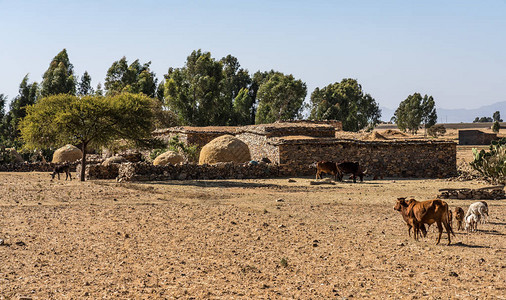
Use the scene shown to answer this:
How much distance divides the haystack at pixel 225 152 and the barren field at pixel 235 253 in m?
A: 14.6

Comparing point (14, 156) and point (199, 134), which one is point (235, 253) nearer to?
point (199, 134)

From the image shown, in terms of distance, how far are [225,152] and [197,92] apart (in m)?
36.9

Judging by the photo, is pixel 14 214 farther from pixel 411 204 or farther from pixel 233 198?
pixel 411 204

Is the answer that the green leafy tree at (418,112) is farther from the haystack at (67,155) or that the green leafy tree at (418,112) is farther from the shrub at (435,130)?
the haystack at (67,155)

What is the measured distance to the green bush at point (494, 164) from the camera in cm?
2558

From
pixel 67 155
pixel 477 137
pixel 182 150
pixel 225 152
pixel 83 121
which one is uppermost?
pixel 477 137

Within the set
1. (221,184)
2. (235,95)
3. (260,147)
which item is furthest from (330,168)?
(235,95)

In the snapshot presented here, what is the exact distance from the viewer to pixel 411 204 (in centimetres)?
1193

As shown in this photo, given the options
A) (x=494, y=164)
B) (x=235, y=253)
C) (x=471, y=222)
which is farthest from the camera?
(x=494, y=164)

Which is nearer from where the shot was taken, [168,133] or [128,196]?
[128,196]

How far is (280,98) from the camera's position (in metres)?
80.6

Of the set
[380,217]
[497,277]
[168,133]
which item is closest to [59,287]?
[497,277]

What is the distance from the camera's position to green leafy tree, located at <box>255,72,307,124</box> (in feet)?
263

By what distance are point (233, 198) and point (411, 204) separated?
407 inches
